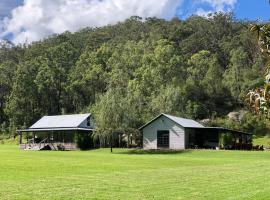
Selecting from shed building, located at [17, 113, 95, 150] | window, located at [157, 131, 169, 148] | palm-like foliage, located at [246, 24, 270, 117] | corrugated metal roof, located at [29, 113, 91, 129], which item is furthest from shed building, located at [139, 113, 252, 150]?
palm-like foliage, located at [246, 24, 270, 117]

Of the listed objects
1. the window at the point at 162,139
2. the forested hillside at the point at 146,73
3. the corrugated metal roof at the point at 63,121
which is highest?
the forested hillside at the point at 146,73

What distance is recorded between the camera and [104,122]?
174 ft

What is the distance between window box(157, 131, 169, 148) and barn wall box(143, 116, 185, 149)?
0.44 m

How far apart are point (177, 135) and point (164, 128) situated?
6.37 ft

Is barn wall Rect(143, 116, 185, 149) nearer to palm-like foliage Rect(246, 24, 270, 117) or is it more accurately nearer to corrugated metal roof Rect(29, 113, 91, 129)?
corrugated metal roof Rect(29, 113, 91, 129)

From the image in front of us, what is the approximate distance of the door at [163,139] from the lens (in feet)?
183

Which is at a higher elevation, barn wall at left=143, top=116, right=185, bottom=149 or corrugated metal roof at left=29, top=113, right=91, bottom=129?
corrugated metal roof at left=29, top=113, right=91, bottom=129

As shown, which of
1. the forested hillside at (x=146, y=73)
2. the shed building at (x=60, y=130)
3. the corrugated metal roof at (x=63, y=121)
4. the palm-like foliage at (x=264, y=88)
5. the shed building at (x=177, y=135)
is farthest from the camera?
the forested hillside at (x=146, y=73)

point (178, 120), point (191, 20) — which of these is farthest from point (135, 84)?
point (191, 20)

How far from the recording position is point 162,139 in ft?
184

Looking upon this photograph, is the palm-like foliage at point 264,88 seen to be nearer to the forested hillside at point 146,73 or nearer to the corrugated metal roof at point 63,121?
the forested hillside at point 146,73

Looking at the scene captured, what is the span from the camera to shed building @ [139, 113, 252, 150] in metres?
54.5

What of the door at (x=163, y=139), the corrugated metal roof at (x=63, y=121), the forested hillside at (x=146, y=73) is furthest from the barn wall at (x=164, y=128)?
the corrugated metal roof at (x=63, y=121)

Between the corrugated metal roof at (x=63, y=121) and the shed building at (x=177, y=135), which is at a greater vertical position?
the corrugated metal roof at (x=63, y=121)
